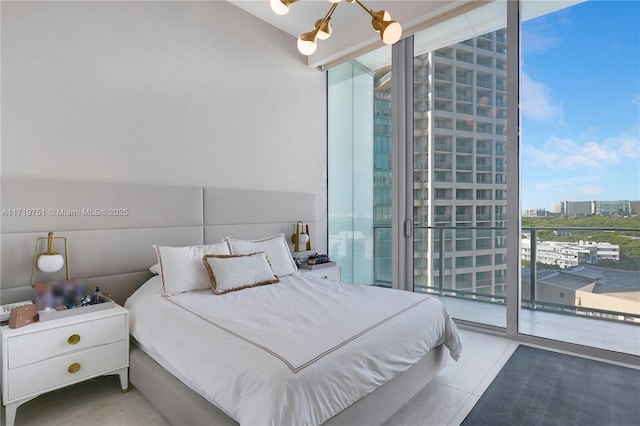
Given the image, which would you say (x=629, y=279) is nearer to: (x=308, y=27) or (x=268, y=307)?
(x=268, y=307)

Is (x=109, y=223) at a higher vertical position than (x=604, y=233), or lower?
higher

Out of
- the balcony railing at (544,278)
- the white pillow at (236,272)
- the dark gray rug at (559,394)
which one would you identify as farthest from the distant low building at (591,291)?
the white pillow at (236,272)

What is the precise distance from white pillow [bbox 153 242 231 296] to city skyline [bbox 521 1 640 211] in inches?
114

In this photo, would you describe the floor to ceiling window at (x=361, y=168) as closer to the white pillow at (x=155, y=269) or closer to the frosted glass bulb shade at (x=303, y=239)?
the frosted glass bulb shade at (x=303, y=239)

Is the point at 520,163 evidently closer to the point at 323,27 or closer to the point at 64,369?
the point at 323,27

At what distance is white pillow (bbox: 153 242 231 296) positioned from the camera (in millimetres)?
2371

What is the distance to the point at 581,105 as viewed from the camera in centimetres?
312

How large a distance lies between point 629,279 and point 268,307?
3.10m

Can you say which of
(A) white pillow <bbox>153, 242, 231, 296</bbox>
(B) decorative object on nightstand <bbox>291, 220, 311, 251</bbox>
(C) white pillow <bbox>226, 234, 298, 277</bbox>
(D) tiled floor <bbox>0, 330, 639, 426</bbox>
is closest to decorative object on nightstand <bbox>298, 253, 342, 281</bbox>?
(B) decorative object on nightstand <bbox>291, 220, 311, 251</bbox>

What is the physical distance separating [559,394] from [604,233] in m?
1.66

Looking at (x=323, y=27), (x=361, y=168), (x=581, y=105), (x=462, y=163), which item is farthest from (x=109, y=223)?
(x=581, y=105)

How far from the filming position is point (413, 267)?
379 cm

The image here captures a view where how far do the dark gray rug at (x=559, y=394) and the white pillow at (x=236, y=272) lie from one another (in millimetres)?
1605

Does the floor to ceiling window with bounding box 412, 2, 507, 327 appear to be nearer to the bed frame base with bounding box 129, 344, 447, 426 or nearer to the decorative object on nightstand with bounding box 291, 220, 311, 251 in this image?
the decorative object on nightstand with bounding box 291, 220, 311, 251
